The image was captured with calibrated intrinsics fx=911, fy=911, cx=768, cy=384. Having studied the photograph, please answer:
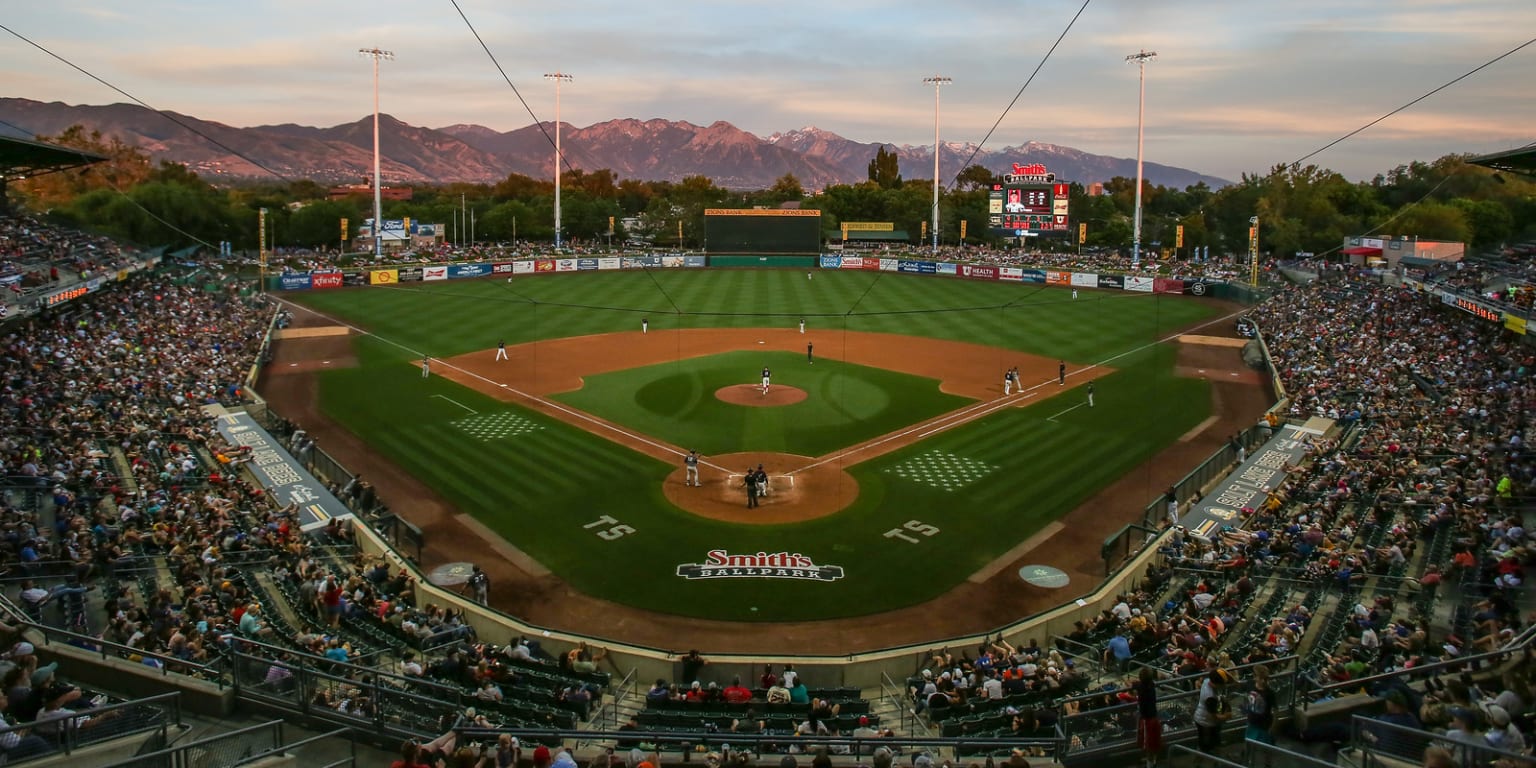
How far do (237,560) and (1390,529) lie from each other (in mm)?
22868

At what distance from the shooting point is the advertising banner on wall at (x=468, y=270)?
262 ft

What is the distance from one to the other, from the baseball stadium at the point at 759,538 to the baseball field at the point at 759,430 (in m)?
0.21

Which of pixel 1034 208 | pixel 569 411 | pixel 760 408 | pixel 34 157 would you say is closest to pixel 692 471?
pixel 760 408

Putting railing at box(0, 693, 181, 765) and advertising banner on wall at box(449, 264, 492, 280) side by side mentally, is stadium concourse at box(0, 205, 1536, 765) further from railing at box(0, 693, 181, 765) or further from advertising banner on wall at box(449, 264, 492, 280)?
advertising banner on wall at box(449, 264, 492, 280)

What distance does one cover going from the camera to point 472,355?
45.8 meters

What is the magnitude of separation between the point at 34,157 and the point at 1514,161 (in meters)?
57.4

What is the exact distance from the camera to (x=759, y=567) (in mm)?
21000

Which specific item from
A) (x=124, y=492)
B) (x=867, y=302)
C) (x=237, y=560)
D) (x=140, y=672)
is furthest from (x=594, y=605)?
(x=867, y=302)

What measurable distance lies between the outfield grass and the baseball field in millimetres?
150

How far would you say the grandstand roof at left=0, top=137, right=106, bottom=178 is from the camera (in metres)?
33.2

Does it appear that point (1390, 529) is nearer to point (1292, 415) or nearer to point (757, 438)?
point (1292, 415)

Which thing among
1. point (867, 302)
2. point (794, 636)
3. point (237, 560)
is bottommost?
point (794, 636)

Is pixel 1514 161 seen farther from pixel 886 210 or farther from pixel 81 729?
pixel 886 210

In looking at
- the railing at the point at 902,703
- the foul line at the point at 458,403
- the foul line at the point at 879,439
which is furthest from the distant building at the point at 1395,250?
the railing at the point at 902,703
